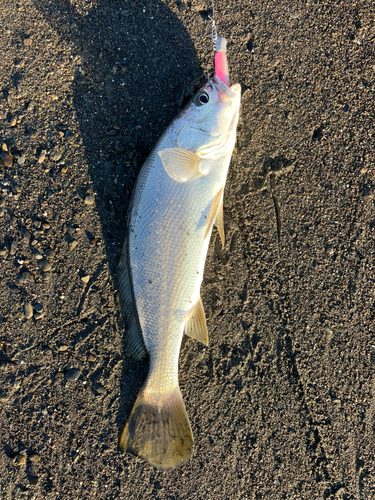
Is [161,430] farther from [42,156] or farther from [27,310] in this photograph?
[42,156]

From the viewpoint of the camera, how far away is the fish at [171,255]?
2.12 meters

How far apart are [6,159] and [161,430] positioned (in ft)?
7.90

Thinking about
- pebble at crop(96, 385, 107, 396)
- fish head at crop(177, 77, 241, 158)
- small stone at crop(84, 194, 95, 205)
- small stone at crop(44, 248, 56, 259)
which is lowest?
pebble at crop(96, 385, 107, 396)

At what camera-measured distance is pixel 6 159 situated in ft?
8.04

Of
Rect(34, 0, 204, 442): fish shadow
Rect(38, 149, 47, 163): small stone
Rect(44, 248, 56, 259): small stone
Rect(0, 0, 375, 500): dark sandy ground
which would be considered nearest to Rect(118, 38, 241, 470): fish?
Rect(0, 0, 375, 500): dark sandy ground

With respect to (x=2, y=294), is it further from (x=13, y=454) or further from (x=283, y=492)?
(x=283, y=492)

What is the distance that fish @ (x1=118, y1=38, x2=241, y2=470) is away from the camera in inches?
83.6

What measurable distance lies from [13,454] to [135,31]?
348cm

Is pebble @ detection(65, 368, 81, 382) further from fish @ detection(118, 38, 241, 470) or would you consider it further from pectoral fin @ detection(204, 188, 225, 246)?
pectoral fin @ detection(204, 188, 225, 246)

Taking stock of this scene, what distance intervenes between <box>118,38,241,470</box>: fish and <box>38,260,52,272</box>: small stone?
0.61 metres

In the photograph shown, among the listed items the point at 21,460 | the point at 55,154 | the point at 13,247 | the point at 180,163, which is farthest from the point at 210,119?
the point at 21,460

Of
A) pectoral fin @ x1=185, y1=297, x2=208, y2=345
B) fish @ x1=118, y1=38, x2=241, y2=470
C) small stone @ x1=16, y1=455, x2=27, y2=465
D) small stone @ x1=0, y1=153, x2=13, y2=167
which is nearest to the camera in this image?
fish @ x1=118, y1=38, x2=241, y2=470

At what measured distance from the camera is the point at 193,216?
2.13 meters

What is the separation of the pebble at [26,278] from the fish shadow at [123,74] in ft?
Result: 2.85
